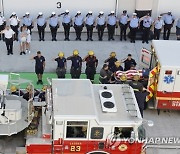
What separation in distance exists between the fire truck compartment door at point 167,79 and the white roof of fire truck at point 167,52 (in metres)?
0.18

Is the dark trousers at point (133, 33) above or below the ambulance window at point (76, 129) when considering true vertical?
above

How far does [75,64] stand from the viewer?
16.8m

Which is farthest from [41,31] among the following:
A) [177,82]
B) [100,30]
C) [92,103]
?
[92,103]

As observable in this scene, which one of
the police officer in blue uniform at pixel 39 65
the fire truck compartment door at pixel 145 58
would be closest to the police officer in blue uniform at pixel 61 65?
the police officer in blue uniform at pixel 39 65

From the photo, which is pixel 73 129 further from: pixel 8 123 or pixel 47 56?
pixel 47 56

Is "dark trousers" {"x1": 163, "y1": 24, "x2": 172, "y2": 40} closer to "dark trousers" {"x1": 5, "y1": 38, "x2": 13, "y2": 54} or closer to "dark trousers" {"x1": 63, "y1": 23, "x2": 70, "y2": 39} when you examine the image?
"dark trousers" {"x1": 63, "y1": 23, "x2": 70, "y2": 39}

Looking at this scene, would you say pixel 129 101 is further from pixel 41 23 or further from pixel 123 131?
pixel 41 23

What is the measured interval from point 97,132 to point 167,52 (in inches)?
178

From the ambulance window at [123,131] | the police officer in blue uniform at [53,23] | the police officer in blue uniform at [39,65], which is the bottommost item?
the ambulance window at [123,131]

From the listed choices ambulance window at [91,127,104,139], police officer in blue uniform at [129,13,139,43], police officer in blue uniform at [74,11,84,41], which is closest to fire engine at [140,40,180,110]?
ambulance window at [91,127,104,139]

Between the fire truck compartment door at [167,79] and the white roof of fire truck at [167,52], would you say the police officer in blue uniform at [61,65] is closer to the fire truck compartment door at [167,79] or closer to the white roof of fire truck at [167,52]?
the white roof of fire truck at [167,52]

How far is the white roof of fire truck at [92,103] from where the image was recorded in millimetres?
12125

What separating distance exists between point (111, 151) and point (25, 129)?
2519 mm

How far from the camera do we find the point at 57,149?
1239 centimetres
